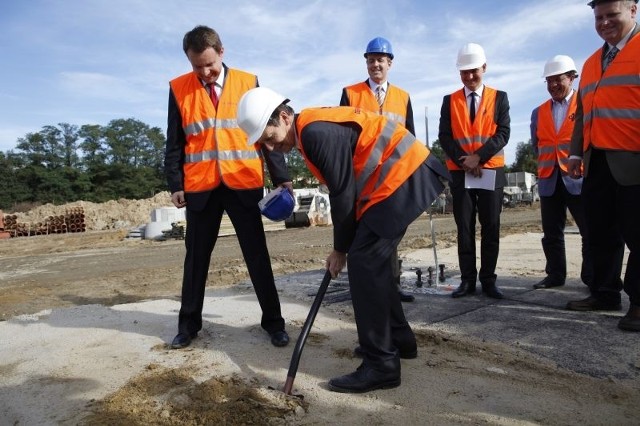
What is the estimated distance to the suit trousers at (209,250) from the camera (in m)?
3.57

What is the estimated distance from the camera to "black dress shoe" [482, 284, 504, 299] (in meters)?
4.36

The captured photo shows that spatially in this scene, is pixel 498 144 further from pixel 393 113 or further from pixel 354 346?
pixel 354 346

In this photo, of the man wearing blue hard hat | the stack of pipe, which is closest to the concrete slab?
the man wearing blue hard hat

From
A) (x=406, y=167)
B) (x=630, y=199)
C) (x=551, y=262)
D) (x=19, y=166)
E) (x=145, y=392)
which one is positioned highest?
(x=19, y=166)

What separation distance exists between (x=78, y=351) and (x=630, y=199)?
155 inches

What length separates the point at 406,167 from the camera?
9.08 ft

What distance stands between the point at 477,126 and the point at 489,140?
0.18m

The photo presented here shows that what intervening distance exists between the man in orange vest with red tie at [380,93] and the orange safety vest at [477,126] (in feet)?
1.52

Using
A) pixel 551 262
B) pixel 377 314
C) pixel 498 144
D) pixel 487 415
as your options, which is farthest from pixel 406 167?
pixel 551 262

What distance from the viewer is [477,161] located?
4379 millimetres

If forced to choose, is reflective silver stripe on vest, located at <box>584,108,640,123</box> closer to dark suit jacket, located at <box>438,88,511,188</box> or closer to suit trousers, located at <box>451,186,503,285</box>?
dark suit jacket, located at <box>438,88,511,188</box>

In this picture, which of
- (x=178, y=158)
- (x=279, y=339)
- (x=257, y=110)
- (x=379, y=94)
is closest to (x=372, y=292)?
(x=279, y=339)

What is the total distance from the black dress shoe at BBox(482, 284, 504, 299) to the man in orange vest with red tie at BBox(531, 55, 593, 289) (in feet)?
1.76

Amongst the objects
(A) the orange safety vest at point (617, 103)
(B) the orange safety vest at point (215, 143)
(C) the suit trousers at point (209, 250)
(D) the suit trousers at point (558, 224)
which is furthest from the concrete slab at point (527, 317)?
(B) the orange safety vest at point (215, 143)
